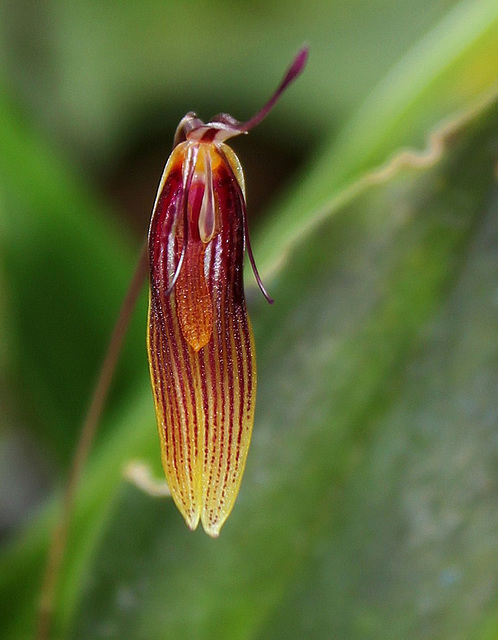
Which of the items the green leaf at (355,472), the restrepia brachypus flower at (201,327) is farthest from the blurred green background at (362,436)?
the restrepia brachypus flower at (201,327)

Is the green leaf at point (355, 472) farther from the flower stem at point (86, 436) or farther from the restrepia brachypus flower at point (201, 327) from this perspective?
the restrepia brachypus flower at point (201, 327)

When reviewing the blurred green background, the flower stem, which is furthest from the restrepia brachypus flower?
the blurred green background

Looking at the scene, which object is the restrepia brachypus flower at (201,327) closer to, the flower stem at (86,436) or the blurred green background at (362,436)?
the flower stem at (86,436)

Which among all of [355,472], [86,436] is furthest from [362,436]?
[86,436]

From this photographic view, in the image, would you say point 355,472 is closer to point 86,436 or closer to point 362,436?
point 362,436

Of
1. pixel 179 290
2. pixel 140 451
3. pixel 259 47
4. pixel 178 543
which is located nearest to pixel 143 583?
pixel 178 543

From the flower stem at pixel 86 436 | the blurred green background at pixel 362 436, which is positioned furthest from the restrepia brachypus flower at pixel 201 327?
the blurred green background at pixel 362 436

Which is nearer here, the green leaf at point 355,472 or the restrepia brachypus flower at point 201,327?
the restrepia brachypus flower at point 201,327

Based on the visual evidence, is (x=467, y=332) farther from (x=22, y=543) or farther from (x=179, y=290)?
(x=22, y=543)

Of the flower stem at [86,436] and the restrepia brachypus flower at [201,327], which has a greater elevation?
the restrepia brachypus flower at [201,327]
